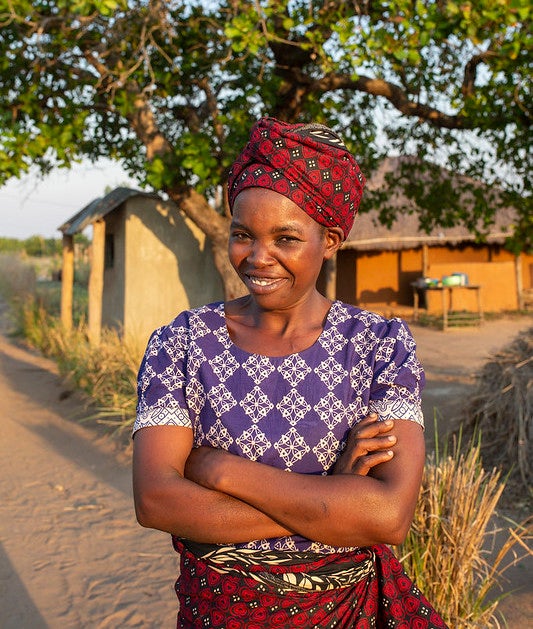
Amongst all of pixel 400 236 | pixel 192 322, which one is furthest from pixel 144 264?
pixel 400 236

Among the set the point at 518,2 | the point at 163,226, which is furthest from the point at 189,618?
the point at 163,226

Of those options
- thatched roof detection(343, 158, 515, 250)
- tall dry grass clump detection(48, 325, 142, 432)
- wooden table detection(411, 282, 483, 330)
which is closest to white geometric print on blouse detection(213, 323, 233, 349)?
tall dry grass clump detection(48, 325, 142, 432)

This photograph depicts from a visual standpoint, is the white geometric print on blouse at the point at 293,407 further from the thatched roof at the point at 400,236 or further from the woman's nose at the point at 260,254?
the thatched roof at the point at 400,236

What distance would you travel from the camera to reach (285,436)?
145cm

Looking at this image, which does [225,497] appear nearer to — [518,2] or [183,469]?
[183,469]

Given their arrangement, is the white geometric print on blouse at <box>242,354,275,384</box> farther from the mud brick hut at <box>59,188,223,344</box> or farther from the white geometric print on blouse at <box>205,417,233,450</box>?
the mud brick hut at <box>59,188,223,344</box>

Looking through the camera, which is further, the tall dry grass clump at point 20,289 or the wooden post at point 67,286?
the tall dry grass clump at point 20,289

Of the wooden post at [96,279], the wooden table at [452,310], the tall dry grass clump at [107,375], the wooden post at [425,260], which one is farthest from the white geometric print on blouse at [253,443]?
the wooden post at [425,260]

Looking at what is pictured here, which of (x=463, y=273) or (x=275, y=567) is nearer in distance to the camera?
(x=275, y=567)

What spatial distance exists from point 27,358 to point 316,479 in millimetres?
10343

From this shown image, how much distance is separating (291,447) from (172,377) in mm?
308

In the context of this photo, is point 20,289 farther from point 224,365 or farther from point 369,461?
point 369,461

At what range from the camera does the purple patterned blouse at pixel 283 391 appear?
1.45 meters

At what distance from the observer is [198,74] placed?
8.72m
